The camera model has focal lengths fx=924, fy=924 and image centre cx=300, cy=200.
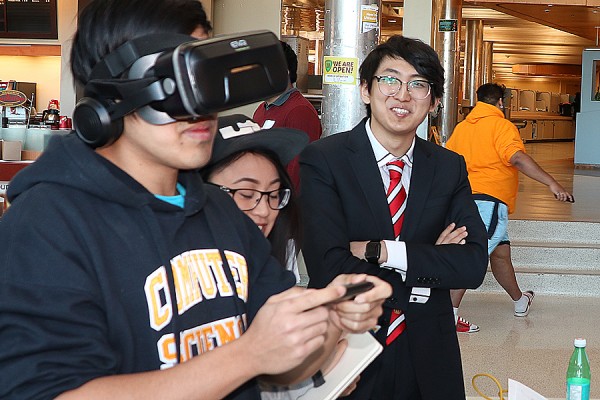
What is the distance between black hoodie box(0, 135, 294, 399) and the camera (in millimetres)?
1213

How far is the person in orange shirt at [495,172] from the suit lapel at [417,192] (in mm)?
3758

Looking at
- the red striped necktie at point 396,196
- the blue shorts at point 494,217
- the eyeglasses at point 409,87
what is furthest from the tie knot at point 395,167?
the blue shorts at point 494,217

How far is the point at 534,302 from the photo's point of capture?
24.9ft

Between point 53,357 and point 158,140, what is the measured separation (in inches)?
14.2

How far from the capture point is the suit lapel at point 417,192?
8.79 feet

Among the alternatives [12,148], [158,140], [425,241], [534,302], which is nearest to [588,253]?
[534,302]

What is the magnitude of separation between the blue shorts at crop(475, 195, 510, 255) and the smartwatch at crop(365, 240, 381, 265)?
402 cm

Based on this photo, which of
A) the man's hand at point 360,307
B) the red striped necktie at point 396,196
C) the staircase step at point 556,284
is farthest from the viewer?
the staircase step at point 556,284

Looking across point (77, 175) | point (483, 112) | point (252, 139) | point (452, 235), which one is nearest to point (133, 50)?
point (77, 175)

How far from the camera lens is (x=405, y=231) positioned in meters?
2.70

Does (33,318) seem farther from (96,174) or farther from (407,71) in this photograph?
(407,71)

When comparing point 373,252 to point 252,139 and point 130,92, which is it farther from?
point 130,92

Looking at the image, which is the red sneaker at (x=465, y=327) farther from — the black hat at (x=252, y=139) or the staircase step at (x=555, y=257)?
the black hat at (x=252, y=139)

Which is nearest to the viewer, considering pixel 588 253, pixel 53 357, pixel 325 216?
pixel 53 357
